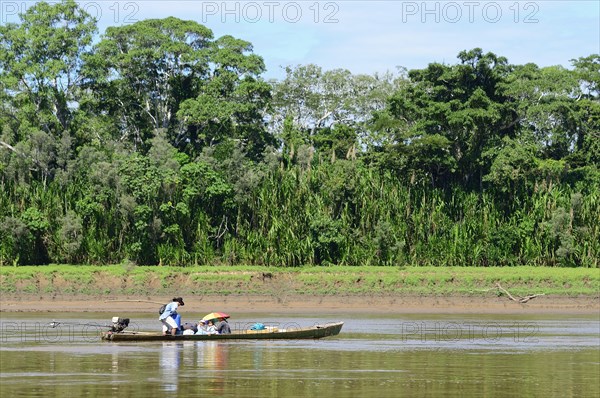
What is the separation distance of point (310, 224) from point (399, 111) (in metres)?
9.87

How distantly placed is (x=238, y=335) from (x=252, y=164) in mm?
26244

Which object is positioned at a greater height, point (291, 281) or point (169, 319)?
point (291, 281)

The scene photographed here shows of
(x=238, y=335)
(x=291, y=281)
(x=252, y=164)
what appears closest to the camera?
(x=238, y=335)

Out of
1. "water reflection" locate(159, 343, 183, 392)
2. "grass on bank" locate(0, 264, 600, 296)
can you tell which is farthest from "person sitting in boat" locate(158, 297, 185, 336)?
"grass on bank" locate(0, 264, 600, 296)

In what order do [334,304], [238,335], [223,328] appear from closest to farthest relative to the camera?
[238,335] → [223,328] → [334,304]

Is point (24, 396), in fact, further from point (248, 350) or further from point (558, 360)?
point (558, 360)

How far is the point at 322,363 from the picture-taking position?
92.2 feet

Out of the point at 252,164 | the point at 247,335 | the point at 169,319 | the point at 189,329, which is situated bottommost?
the point at 247,335

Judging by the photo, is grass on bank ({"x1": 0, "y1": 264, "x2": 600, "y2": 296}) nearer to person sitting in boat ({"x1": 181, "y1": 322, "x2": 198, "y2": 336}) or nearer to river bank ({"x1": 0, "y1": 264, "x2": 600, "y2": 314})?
river bank ({"x1": 0, "y1": 264, "x2": 600, "y2": 314})

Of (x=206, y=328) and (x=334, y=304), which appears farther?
(x=334, y=304)

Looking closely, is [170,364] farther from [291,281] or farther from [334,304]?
[291,281]

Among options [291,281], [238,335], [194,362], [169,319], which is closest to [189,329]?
[169,319]

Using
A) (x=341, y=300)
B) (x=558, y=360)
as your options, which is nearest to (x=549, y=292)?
(x=341, y=300)

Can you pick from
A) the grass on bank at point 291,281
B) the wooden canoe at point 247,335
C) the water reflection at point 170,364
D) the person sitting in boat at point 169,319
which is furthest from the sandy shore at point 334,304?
the water reflection at point 170,364
